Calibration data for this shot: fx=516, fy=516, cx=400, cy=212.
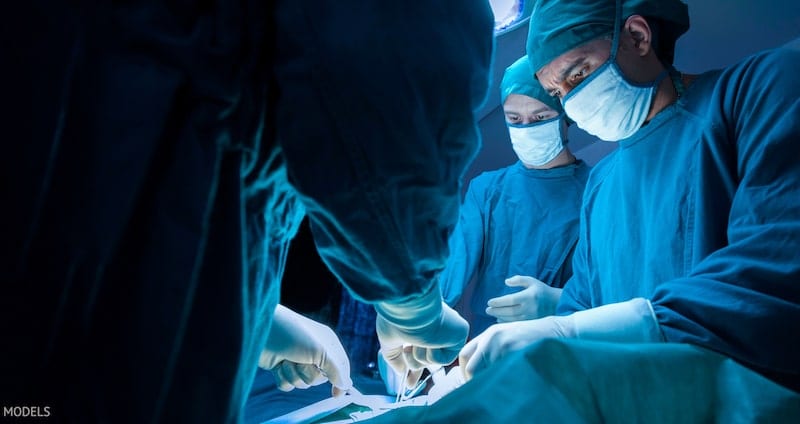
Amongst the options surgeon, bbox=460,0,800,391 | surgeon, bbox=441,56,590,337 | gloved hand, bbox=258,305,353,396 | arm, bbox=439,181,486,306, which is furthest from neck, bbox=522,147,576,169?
gloved hand, bbox=258,305,353,396

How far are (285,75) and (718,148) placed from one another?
1.36m

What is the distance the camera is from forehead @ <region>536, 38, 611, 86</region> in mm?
1767

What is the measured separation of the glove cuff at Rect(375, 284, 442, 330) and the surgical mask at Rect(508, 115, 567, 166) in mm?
1763

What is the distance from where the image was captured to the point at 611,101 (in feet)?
5.87

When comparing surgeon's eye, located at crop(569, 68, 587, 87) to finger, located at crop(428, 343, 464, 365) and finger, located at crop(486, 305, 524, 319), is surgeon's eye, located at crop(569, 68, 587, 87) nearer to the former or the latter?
finger, located at crop(486, 305, 524, 319)

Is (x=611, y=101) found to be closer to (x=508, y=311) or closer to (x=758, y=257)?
(x=758, y=257)

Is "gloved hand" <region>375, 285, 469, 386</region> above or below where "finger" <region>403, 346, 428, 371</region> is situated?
above

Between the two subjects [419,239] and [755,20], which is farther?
[755,20]

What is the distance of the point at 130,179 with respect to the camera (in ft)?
1.78

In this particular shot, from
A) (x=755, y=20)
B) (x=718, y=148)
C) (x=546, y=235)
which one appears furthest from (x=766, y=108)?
(x=755, y=20)

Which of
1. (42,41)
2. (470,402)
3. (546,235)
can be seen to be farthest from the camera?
(546,235)

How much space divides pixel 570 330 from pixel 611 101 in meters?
0.85

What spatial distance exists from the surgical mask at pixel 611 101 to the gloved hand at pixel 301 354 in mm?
1174

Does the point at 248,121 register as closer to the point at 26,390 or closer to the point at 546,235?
the point at 26,390
